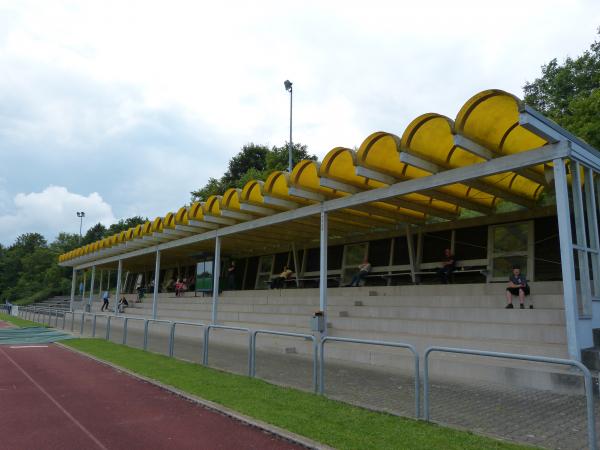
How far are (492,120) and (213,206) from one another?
32.5ft

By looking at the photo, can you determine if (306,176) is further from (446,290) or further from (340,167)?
(446,290)

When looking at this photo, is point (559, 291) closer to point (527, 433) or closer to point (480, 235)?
point (480, 235)

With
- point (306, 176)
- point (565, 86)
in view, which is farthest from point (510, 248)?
point (565, 86)

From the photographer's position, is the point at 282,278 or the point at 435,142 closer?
the point at 435,142

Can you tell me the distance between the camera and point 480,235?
14.4 meters

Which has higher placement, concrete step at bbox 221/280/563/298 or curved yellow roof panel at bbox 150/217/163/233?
curved yellow roof panel at bbox 150/217/163/233

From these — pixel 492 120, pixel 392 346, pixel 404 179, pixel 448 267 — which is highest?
pixel 492 120

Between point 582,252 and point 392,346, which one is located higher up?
point 582,252

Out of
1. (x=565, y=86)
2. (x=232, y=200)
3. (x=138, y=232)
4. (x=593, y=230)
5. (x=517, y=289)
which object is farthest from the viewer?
(x=565, y=86)

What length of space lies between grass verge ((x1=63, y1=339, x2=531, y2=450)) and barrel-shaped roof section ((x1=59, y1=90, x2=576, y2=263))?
489 cm

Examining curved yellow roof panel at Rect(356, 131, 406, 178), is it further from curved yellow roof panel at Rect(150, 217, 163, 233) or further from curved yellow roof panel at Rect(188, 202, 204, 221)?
curved yellow roof panel at Rect(150, 217, 163, 233)

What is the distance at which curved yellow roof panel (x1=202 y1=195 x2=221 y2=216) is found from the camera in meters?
15.5

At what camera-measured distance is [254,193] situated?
45.4 feet

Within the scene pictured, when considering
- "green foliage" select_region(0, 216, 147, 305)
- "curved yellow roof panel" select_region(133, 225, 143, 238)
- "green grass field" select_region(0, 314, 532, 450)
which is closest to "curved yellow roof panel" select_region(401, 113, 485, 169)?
"green grass field" select_region(0, 314, 532, 450)
